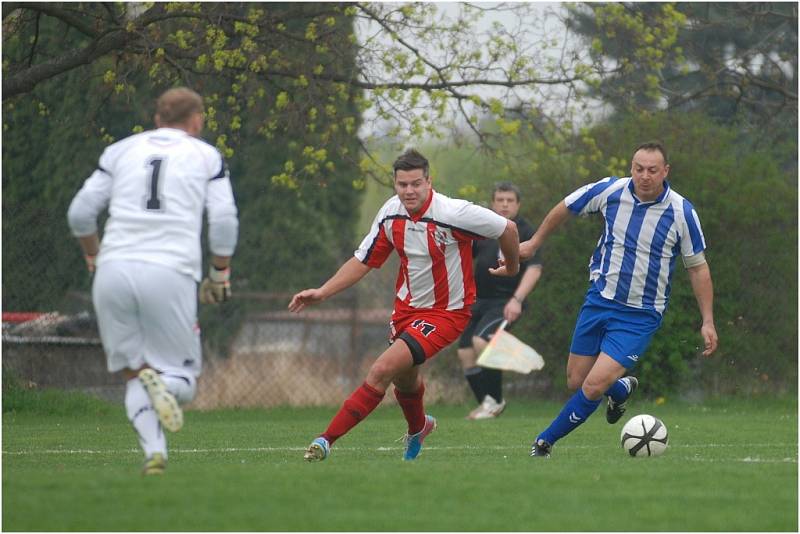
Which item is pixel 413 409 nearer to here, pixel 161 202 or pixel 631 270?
pixel 631 270

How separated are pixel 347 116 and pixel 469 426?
5.60m

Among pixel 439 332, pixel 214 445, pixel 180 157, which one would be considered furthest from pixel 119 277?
pixel 214 445

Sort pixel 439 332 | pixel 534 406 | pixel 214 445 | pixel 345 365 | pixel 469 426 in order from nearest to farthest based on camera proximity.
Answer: pixel 439 332
pixel 214 445
pixel 469 426
pixel 534 406
pixel 345 365

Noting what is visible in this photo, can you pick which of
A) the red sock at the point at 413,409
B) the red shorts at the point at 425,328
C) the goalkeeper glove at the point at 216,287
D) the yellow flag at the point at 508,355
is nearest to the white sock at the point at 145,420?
the goalkeeper glove at the point at 216,287

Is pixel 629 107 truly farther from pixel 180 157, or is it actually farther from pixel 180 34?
pixel 180 157

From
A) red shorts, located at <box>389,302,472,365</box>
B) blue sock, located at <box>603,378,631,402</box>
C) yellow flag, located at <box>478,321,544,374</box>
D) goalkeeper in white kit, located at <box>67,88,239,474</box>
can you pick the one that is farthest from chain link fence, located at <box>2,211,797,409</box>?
goalkeeper in white kit, located at <box>67,88,239,474</box>

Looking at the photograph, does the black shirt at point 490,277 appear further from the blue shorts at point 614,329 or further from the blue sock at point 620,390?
the blue shorts at point 614,329

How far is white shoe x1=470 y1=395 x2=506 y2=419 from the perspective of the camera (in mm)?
14258

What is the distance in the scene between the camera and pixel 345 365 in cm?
1809

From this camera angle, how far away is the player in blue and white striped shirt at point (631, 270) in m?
9.12

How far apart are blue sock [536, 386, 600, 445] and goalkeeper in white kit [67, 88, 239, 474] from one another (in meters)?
3.10

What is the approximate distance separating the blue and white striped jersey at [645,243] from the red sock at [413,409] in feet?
4.79

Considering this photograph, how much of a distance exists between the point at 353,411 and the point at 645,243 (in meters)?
2.27

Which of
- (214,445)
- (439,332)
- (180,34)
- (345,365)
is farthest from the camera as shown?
(345,365)
